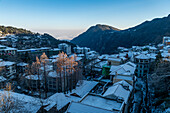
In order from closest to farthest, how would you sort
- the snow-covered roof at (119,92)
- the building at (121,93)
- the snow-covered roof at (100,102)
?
the snow-covered roof at (100,102), the building at (121,93), the snow-covered roof at (119,92)

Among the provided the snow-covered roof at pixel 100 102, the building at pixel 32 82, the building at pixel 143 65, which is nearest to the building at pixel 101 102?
A: the snow-covered roof at pixel 100 102

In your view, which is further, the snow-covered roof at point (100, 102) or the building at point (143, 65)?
the building at point (143, 65)

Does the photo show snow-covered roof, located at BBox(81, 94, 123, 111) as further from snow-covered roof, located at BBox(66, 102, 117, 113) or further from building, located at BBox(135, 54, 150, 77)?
building, located at BBox(135, 54, 150, 77)

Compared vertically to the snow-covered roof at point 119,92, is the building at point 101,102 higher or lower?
lower

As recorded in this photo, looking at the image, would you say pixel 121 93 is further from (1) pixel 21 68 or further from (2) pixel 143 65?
(1) pixel 21 68

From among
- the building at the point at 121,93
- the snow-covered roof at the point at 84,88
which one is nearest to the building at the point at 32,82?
the snow-covered roof at the point at 84,88

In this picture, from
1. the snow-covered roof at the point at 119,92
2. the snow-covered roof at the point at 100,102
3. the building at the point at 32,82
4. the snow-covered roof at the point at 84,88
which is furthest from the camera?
the building at the point at 32,82

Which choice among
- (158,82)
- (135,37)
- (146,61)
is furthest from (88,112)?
(135,37)

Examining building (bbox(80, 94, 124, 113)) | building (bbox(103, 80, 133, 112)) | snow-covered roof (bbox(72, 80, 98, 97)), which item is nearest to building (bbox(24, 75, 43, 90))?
snow-covered roof (bbox(72, 80, 98, 97))

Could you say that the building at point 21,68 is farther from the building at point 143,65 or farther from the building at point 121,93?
the building at point 143,65
